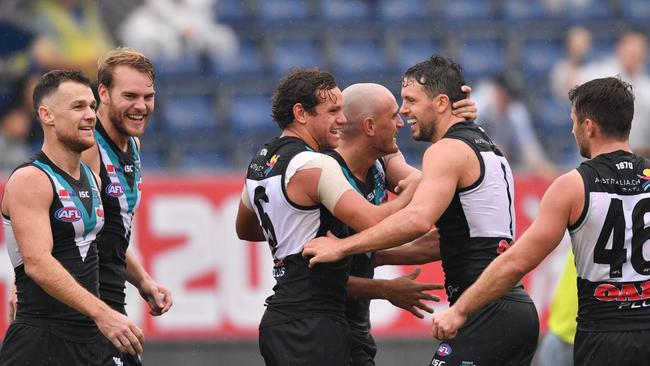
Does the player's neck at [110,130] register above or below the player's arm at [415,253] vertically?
above

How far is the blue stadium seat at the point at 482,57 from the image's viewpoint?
16297 millimetres

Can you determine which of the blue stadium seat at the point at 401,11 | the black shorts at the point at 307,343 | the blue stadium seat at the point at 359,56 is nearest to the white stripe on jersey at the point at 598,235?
the black shorts at the point at 307,343

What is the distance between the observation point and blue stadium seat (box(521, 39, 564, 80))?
16828 millimetres

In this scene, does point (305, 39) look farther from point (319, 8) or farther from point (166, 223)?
point (166, 223)

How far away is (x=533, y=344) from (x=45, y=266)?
2.97 m

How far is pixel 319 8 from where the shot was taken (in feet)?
55.2

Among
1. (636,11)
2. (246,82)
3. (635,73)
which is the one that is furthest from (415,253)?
(636,11)

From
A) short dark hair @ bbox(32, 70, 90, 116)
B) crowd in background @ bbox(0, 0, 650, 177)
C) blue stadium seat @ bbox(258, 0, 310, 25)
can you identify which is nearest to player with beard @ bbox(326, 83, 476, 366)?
short dark hair @ bbox(32, 70, 90, 116)

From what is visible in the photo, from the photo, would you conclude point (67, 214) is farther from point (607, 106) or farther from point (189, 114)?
point (189, 114)

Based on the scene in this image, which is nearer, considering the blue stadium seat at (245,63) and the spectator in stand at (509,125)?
the spectator in stand at (509,125)

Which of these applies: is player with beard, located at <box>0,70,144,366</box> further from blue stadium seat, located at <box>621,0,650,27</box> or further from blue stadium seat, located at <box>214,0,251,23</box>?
blue stadium seat, located at <box>621,0,650,27</box>

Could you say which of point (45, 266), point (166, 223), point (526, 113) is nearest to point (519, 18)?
point (526, 113)

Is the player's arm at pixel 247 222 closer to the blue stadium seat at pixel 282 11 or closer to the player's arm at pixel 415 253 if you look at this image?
the player's arm at pixel 415 253

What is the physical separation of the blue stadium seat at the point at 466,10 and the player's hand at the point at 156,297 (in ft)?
32.4
